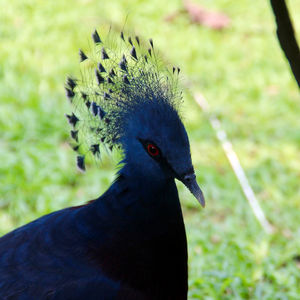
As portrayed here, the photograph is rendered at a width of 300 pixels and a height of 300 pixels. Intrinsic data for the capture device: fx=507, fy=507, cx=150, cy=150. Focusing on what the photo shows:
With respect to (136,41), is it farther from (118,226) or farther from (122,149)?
(118,226)

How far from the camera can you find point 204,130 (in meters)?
5.26

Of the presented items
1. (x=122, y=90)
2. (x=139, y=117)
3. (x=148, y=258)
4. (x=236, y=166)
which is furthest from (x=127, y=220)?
(x=236, y=166)

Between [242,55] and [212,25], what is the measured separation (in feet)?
2.87

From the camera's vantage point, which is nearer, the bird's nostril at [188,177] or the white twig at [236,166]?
the bird's nostril at [188,177]

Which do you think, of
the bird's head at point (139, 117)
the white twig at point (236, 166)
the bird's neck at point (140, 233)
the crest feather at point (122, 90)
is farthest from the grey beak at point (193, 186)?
the white twig at point (236, 166)

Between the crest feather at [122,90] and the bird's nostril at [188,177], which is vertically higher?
the crest feather at [122,90]

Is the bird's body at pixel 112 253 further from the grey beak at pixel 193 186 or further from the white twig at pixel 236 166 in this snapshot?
the white twig at pixel 236 166

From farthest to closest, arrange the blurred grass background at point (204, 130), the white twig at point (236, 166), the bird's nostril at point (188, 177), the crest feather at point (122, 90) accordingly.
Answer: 1. the white twig at point (236, 166)
2. the blurred grass background at point (204, 130)
3. the crest feather at point (122, 90)
4. the bird's nostril at point (188, 177)

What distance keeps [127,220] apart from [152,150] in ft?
1.13

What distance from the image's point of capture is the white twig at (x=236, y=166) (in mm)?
4148

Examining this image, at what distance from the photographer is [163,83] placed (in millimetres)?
2318

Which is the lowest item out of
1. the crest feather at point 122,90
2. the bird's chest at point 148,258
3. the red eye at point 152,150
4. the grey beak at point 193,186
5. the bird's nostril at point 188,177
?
the bird's chest at point 148,258

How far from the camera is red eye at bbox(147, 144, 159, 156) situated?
7.11ft

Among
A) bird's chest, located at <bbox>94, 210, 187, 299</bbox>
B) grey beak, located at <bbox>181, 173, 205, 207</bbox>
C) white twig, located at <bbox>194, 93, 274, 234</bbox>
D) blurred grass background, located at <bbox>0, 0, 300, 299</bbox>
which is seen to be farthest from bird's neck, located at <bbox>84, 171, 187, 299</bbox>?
white twig, located at <bbox>194, 93, 274, 234</bbox>
